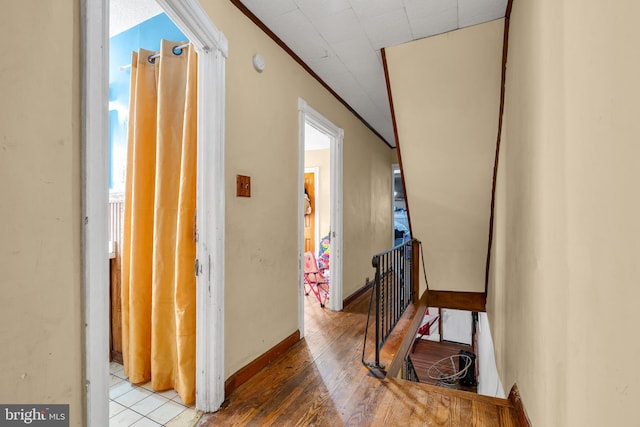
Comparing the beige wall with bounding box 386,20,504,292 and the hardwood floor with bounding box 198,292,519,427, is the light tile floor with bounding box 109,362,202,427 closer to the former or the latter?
the hardwood floor with bounding box 198,292,519,427

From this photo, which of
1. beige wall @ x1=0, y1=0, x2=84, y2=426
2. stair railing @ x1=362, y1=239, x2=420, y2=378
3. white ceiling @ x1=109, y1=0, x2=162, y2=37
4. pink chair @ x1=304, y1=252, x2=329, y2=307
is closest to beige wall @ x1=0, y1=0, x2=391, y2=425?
beige wall @ x1=0, y1=0, x2=84, y2=426

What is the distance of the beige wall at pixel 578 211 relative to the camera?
0.64 metres

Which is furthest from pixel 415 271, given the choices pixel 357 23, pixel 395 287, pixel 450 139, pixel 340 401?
pixel 357 23

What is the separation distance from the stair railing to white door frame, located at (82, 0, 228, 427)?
1.05m

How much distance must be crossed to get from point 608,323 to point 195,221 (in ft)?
5.85

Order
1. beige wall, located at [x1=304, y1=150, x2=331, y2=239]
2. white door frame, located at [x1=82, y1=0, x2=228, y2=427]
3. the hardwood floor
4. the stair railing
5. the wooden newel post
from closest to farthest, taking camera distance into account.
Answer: white door frame, located at [x1=82, y1=0, x2=228, y2=427] < the hardwood floor < the stair railing < the wooden newel post < beige wall, located at [x1=304, y1=150, x2=331, y2=239]

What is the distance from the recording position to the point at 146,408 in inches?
70.6

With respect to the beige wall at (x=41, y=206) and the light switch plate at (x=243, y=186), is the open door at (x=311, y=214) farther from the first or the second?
the beige wall at (x=41, y=206)

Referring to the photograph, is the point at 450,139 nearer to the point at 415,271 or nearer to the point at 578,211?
the point at 415,271

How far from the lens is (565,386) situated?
1.02 meters

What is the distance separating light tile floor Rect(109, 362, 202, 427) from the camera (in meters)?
1.67

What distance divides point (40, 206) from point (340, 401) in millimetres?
1729

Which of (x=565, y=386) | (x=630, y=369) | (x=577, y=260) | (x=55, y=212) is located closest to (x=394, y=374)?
(x=565, y=386)

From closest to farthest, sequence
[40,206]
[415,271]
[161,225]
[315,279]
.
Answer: [40,206]
[161,225]
[415,271]
[315,279]
